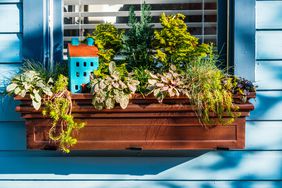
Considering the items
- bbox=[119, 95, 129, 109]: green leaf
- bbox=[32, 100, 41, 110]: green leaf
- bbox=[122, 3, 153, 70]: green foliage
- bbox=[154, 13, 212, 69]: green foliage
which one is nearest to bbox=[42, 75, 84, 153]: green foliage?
bbox=[32, 100, 41, 110]: green leaf

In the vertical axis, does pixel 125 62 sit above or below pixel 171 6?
below

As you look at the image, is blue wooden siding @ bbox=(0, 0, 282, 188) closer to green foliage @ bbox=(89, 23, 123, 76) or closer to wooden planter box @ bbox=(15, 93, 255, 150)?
wooden planter box @ bbox=(15, 93, 255, 150)

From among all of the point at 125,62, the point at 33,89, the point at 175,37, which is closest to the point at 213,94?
the point at 175,37

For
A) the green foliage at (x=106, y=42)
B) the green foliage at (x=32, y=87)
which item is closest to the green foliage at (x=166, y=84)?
the green foliage at (x=106, y=42)

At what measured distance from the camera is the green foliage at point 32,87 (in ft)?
7.02

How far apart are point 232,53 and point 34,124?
40.9 inches

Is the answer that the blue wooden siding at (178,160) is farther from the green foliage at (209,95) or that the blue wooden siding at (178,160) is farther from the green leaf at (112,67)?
the green leaf at (112,67)

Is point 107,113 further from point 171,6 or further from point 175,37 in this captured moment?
point 171,6

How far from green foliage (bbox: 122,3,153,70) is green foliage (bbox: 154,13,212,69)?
7cm

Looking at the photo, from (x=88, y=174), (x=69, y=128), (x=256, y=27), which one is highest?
(x=256, y=27)

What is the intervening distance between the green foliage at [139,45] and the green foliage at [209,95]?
26 cm

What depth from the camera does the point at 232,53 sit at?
2396mm

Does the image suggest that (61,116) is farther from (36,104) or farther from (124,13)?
(124,13)

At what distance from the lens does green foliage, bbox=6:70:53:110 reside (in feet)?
7.02
